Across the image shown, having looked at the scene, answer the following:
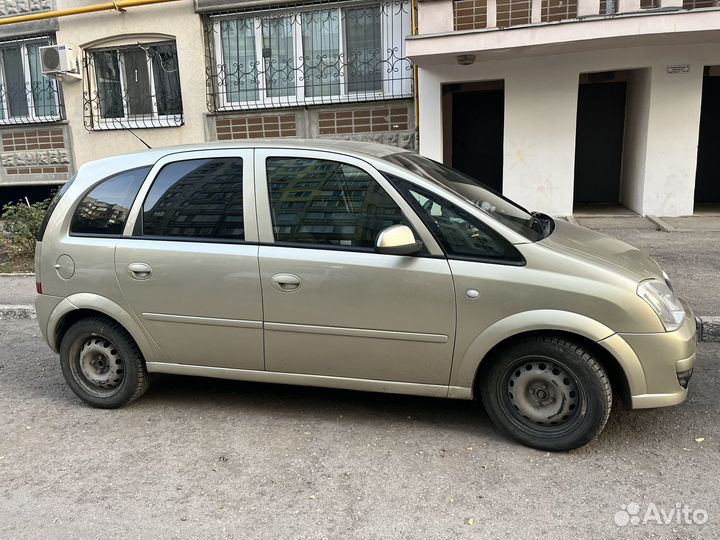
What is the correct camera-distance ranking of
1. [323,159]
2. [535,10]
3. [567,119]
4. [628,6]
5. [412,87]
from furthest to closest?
[412,87] → [567,119] → [535,10] → [628,6] → [323,159]

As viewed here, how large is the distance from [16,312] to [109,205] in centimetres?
341

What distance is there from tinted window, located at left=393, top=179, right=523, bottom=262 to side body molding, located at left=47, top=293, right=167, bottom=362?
1.94m

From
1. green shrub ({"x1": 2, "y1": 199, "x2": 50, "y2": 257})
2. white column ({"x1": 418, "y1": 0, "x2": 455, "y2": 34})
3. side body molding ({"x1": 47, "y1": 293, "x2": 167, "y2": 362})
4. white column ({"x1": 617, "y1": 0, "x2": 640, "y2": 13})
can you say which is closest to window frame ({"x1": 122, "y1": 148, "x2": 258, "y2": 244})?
side body molding ({"x1": 47, "y1": 293, "x2": 167, "y2": 362})

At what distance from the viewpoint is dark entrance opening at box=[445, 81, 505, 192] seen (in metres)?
11.5

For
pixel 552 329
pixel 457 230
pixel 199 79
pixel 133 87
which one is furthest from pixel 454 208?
pixel 133 87

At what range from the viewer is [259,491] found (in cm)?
319

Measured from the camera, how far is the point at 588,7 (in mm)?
8289

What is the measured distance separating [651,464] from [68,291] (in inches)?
148

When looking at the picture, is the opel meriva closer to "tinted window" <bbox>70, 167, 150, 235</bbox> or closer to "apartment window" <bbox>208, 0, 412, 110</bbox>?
"tinted window" <bbox>70, 167, 150, 235</bbox>

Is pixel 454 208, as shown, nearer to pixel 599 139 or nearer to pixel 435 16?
pixel 435 16

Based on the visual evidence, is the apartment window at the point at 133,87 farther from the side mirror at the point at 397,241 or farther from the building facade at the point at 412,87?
the side mirror at the point at 397,241

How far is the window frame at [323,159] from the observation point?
11.6 ft

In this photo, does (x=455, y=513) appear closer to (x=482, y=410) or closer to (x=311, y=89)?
(x=482, y=410)

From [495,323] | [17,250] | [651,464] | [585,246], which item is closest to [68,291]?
[495,323]
